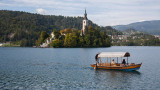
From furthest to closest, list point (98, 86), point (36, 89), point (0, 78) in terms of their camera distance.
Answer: point (0, 78) → point (98, 86) → point (36, 89)

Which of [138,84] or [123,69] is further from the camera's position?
[123,69]

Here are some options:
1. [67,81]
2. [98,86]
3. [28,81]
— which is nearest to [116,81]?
[98,86]

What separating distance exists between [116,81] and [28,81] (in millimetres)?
16863

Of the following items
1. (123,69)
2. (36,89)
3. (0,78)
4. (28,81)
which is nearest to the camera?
(36,89)

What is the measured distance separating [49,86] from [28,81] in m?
6.10

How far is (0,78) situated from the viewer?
45.6 m

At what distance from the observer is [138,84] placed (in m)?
40.8

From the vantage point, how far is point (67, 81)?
4297 cm

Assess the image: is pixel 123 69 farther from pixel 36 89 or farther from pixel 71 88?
pixel 36 89

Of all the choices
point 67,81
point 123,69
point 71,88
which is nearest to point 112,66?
point 123,69

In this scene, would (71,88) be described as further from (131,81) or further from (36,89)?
(131,81)

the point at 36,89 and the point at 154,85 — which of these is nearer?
Result: the point at 36,89

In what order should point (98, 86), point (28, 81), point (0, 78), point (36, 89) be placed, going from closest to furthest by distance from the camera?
1. point (36, 89)
2. point (98, 86)
3. point (28, 81)
4. point (0, 78)

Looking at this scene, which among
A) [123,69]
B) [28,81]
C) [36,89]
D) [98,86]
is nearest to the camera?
[36,89]
